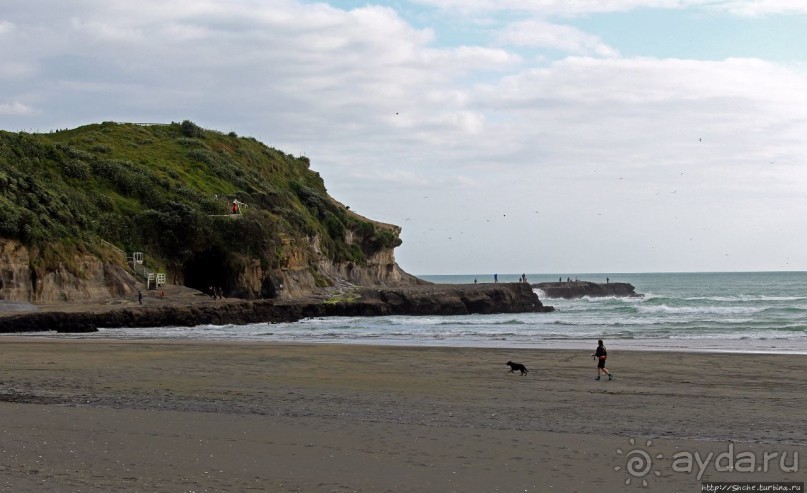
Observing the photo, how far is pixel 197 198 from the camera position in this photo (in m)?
65.6

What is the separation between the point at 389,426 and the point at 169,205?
51630 mm

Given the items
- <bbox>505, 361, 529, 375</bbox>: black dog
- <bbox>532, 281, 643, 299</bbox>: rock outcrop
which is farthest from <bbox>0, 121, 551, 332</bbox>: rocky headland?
<bbox>532, 281, 643, 299</bbox>: rock outcrop

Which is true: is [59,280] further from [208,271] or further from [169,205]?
[169,205]

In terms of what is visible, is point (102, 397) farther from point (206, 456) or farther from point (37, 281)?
point (37, 281)

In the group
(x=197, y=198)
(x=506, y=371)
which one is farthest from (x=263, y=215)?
(x=506, y=371)

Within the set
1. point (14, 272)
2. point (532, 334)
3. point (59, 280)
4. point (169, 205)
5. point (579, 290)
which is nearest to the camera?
point (532, 334)

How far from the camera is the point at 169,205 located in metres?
61.3

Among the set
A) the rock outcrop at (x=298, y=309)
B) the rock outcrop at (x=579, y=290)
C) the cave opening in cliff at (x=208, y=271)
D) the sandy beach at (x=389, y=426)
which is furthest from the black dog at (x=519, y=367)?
the rock outcrop at (x=579, y=290)

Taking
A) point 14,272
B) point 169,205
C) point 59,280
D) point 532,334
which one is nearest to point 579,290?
point 169,205

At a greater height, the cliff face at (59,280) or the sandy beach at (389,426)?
the cliff face at (59,280)

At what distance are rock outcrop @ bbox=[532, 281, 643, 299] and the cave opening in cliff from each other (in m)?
68.0

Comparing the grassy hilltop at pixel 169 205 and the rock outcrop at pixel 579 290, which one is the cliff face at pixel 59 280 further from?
the rock outcrop at pixel 579 290

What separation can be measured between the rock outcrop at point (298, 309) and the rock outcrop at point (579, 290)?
Result: 146 ft

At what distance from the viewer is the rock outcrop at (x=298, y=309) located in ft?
131
